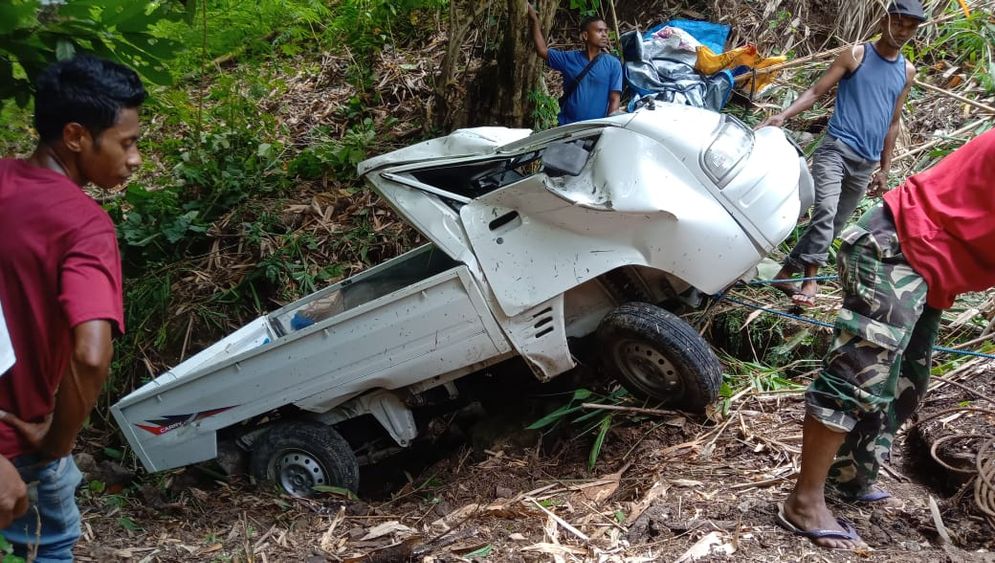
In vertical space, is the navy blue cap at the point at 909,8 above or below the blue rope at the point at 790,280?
above

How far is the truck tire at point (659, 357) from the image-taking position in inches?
163

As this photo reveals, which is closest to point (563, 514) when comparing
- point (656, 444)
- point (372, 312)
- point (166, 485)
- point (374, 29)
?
point (656, 444)

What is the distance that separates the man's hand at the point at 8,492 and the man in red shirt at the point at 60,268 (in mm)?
113

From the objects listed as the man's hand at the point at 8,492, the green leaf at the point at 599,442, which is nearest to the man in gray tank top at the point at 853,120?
the green leaf at the point at 599,442

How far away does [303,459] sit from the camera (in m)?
5.00

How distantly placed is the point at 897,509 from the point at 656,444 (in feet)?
4.21

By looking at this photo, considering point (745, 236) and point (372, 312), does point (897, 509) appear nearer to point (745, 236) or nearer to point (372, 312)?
point (745, 236)

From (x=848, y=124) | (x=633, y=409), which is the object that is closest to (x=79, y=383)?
(x=633, y=409)

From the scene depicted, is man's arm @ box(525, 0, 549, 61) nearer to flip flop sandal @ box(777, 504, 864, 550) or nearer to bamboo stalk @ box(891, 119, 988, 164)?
bamboo stalk @ box(891, 119, 988, 164)

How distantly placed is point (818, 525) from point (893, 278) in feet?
3.36

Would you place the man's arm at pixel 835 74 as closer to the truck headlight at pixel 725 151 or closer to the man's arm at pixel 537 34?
the truck headlight at pixel 725 151

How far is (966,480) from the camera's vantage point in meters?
3.63

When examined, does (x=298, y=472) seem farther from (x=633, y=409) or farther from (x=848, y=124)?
(x=848, y=124)

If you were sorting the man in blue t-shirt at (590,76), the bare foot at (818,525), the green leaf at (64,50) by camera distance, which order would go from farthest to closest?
the man in blue t-shirt at (590,76) → the bare foot at (818,525) → the green leaf at (64,50)
